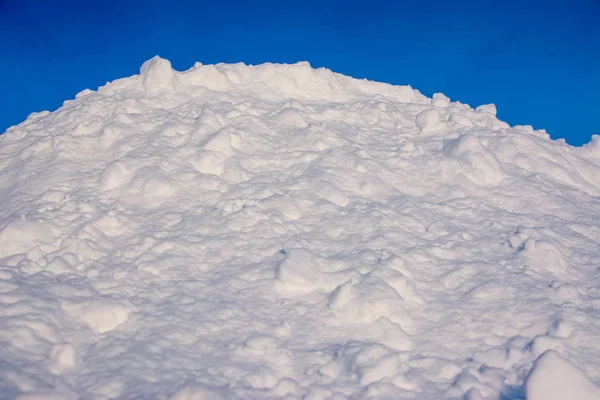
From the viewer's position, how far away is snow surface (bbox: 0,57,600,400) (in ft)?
11.2

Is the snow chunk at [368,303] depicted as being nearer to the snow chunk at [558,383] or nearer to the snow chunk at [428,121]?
the snow chunk at [558,383]

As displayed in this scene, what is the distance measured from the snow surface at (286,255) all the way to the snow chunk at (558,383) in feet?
0.03

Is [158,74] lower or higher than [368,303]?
higher

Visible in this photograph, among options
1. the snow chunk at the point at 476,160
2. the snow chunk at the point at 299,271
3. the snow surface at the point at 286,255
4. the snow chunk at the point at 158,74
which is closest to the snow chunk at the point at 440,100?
the snow surface at the point at 286,255

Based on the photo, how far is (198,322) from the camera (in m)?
3.96

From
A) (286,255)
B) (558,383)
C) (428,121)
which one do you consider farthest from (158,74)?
(558,383)

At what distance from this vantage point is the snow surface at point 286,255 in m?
3.41

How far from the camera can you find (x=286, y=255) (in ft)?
15.7

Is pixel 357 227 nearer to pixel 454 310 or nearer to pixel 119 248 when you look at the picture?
pixel 454 310

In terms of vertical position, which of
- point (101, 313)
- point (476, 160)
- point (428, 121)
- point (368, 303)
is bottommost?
point (101, 313)

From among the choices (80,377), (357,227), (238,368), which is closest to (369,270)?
(357,227)

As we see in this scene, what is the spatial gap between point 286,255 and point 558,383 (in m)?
2.78

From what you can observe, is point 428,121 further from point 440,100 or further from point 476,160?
point 440,100

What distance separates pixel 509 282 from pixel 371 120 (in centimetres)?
526
